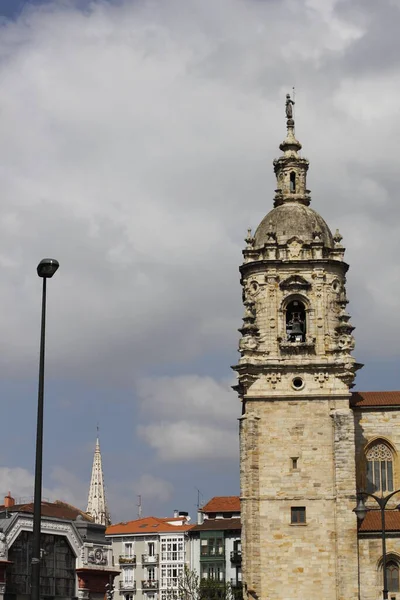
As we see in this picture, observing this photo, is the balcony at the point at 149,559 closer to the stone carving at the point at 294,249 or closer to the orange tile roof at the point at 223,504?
the orange tile roof at the point at 223,504

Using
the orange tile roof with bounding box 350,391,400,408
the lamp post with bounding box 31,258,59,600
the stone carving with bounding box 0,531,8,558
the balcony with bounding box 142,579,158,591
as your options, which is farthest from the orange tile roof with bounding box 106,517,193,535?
the lamp post with bounding box 31,258,59,600

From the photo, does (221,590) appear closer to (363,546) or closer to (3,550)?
(3,550)

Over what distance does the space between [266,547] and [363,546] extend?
16.2 ft

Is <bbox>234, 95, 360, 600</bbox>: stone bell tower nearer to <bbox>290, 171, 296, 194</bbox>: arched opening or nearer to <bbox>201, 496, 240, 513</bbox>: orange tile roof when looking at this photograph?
<bbox>290, 171, 296, 194</bbox>: arched opening

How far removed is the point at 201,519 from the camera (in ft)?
344

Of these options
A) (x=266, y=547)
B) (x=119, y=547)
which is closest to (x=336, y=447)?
(x=266, y=547)

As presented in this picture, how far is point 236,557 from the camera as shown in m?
89.7

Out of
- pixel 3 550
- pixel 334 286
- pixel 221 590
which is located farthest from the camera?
pixel 221 590

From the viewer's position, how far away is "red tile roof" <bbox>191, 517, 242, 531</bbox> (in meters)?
97.2

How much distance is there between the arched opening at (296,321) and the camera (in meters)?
62.4

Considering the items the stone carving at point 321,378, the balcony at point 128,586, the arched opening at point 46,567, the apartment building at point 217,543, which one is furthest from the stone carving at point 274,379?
the balcony at point 128,586

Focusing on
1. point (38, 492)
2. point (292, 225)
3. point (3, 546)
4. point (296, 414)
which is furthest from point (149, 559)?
point (38, 492)

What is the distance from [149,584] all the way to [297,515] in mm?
49622

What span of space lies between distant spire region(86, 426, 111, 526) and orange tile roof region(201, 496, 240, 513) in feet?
146
